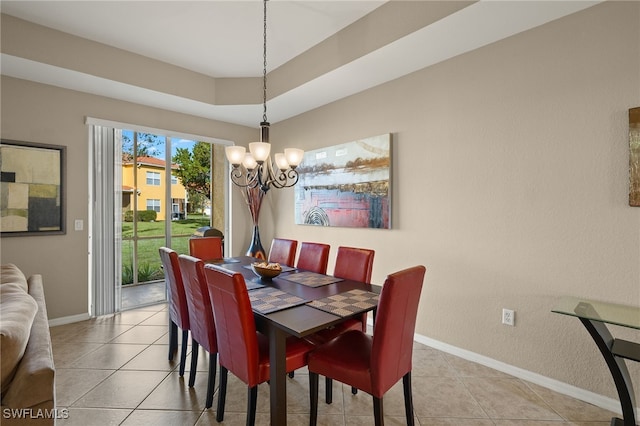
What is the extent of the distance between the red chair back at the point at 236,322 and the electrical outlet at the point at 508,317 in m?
1.99

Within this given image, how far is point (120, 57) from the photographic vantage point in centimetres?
319

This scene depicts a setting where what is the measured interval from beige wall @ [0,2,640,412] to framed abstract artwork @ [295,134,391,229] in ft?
0.45

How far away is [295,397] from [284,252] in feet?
4.69

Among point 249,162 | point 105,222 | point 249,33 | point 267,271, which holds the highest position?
point 249,33

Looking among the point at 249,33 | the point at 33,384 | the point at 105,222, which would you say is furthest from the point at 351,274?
the point at 105,222

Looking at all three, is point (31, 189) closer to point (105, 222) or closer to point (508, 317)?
point (105, 222)

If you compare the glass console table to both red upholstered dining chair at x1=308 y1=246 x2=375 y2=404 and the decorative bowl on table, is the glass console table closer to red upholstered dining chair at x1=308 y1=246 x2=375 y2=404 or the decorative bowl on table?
red upholstered dining chair at x1=308 y1=246 x2=375 y2=404

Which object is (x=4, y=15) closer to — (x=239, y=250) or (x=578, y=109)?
(x=239, y=250)

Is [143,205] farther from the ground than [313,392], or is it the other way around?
[143,205]

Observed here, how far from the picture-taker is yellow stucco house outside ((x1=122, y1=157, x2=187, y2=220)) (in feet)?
12.9

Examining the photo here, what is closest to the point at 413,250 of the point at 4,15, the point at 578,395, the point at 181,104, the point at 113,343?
the point at 578,395

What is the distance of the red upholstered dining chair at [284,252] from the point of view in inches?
125

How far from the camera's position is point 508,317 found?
241 cm

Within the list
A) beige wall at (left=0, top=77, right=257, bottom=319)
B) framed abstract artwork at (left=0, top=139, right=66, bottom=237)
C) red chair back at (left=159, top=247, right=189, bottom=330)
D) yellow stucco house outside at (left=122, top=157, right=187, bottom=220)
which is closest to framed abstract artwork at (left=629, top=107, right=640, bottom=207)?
red chair back at (left=159, top=247, right=189, bottom=330)
